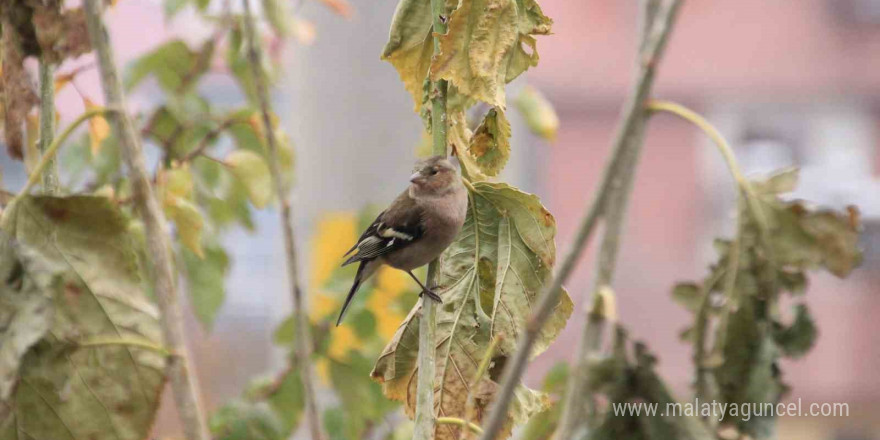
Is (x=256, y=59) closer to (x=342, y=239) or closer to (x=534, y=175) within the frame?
(x=342, y=239)

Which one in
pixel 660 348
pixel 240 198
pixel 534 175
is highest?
pixel 240 198

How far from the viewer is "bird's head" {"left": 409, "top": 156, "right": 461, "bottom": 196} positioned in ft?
4.73

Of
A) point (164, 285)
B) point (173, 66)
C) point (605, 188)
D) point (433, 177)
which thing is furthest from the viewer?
point (173, 66)

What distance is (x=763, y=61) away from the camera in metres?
6.60

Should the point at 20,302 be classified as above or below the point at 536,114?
above

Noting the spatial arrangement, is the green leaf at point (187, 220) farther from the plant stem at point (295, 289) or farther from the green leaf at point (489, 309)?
the green leaf at point (489, 309)

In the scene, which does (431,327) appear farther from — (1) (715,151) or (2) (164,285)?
(1) (715,151)

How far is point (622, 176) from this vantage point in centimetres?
73

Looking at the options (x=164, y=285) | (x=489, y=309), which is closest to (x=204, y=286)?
(x=489, y=309)

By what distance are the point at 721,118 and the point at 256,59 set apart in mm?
5587

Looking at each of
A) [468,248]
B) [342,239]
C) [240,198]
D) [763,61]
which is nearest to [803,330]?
[468,248]

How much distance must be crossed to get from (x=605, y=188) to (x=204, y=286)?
134cm

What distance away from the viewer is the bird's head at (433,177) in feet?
4.73

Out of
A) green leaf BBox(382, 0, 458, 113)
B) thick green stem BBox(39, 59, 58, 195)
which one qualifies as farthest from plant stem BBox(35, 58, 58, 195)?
green leaf BBox(382, 0, 458, 113)
